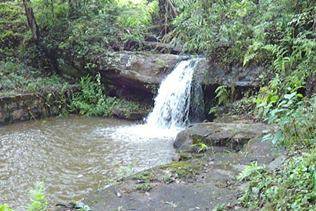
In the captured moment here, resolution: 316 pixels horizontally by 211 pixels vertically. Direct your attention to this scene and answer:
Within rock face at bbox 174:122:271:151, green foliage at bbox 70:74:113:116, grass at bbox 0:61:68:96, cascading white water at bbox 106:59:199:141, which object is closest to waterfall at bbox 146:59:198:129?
cascading white water at bbox 106:59:199:141

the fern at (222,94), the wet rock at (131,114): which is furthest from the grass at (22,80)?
the fern at (222,94)

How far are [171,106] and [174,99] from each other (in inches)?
7.1

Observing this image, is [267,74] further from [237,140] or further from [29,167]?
[29,167]

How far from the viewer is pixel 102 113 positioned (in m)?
10.7

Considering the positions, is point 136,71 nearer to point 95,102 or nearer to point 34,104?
point 95,102

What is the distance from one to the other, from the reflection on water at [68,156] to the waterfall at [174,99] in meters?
0.79

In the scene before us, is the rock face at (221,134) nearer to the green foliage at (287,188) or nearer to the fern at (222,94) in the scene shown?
the fern at (222,94)

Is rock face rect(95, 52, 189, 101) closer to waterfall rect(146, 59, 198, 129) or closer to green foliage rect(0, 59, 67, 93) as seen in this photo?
waterfall rect(146, 59, 198, 129)

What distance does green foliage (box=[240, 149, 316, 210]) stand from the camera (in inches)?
126

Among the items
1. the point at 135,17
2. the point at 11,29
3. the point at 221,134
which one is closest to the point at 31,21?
the point at 11,29

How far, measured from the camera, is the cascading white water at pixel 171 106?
9336mm

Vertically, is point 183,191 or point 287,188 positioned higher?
point 287,188

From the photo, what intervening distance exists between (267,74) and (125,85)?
13.8ft

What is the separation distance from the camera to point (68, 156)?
7.34 meters
